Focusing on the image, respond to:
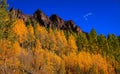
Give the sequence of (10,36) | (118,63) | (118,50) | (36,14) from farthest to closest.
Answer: (36,14) < (118,50) < (118,63) < (10,36)

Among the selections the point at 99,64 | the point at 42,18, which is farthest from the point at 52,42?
the point at 42,18

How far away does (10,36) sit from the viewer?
30.2 metres

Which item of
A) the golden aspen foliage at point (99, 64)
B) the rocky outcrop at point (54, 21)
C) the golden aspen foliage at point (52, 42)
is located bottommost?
the golden aspen foliage at point (99, 64)

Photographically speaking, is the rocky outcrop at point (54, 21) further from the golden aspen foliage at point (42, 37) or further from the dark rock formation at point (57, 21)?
the golden aspen foliage at point (42, 37)

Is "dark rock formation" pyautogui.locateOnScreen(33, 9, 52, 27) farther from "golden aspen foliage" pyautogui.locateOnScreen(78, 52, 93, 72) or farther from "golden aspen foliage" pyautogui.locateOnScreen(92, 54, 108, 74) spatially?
"golden aspen foliage" pyautogui.locateOnScreen(92, 54, 108, 74)

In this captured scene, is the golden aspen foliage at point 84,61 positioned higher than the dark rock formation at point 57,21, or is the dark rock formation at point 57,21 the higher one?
the dark rock formation at point 57,21

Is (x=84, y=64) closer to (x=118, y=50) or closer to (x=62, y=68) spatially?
(x=62, y=68)

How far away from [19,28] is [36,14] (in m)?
52.1

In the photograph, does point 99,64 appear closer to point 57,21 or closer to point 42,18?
point 42,18

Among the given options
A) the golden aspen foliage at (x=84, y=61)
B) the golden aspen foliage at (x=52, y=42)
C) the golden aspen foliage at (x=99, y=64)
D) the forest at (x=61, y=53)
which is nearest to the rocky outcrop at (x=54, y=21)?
the forest at (x=61, y=53)

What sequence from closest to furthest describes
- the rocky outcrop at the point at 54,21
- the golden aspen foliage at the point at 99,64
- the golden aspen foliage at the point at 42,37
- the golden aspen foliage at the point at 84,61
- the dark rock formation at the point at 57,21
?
the golden aspen foliage at the point at 84,61, the golden aspen foliage at the point at 99,64, the golden aspen foliage at the point at 42,37, the rocky outcrop at the point at 54,21, the dark rock formation at the point at 57,21

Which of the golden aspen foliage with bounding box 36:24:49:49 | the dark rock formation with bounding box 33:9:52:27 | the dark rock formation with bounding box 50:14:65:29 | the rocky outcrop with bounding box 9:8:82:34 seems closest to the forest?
the golden aspen foliage with bounding box 36:24:49:49

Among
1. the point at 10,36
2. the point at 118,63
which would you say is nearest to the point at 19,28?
the point at 118,63

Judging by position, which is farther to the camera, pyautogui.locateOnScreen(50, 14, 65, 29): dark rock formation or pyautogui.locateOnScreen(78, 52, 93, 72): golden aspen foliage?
pyautogui.locateOnScreen(50, 14, 65, 29): dark rock formation
